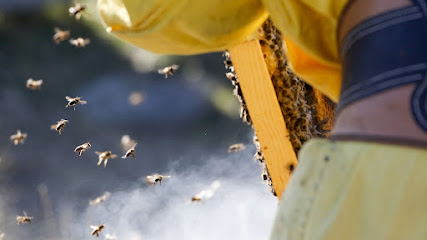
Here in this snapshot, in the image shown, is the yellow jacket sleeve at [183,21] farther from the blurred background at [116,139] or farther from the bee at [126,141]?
the bee at [126,141]

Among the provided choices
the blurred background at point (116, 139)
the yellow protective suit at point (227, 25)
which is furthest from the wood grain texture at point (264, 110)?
the blurred background at point (116, 139)

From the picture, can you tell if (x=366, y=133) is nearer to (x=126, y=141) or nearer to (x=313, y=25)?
(x=313, y=25)

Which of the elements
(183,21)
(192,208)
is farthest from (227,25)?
(192,208)

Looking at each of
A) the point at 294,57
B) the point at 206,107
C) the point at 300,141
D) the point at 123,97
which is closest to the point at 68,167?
the point at 123,97

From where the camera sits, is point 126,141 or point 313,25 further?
point 126,141

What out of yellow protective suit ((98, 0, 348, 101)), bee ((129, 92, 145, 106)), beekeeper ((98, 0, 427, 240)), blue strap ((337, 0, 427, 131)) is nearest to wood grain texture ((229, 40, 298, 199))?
yellow protective suit ((98, 0, 348, 101))

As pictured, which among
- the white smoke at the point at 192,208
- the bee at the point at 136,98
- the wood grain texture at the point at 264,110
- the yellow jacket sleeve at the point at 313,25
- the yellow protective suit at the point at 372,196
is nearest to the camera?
the yellow protective suit at the point at 372,196
